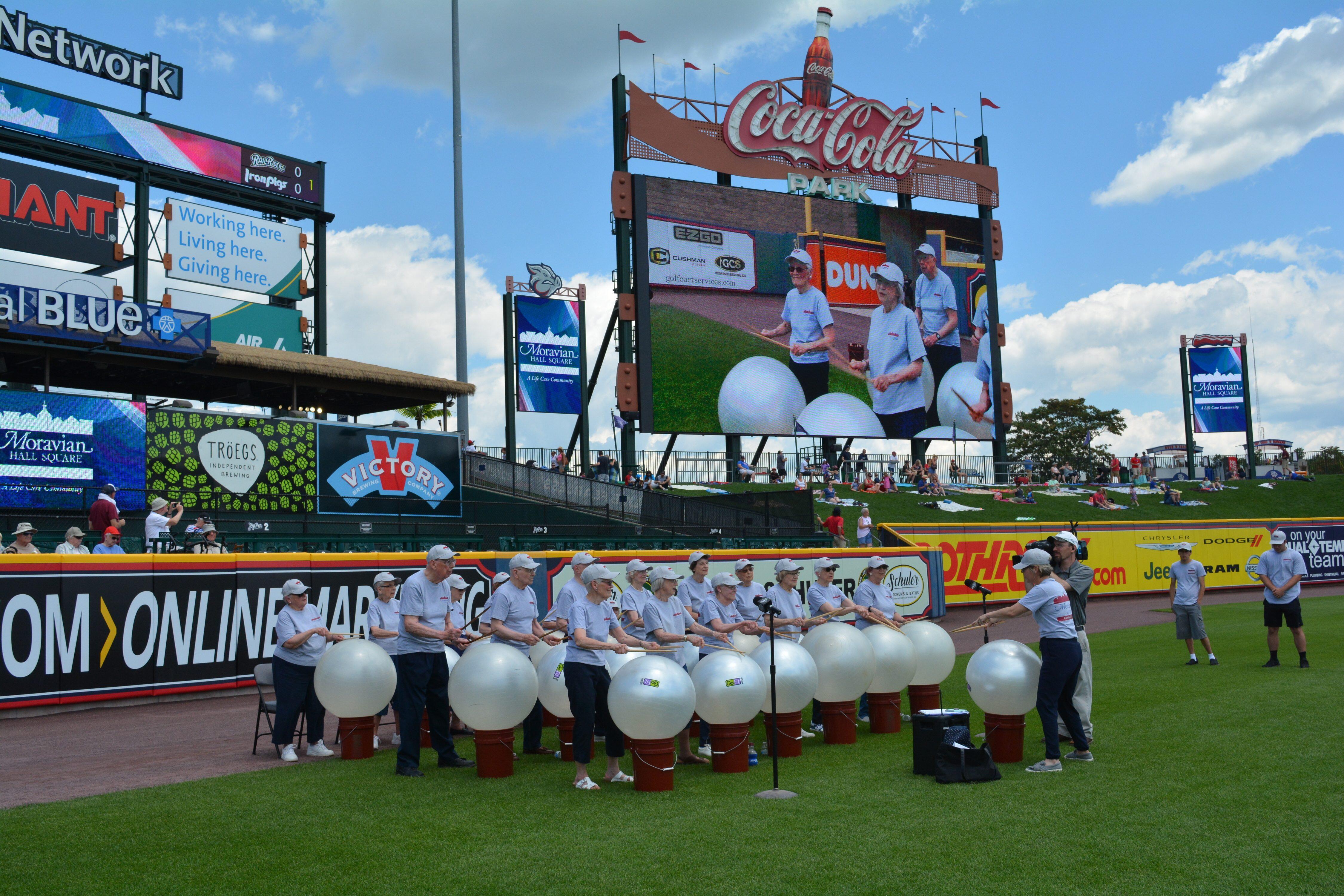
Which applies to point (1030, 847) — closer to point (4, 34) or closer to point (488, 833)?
point (488, 833)

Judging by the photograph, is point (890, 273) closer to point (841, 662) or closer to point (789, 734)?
point (841, 662)

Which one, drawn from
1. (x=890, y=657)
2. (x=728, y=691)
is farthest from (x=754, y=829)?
(x=890, y=657)

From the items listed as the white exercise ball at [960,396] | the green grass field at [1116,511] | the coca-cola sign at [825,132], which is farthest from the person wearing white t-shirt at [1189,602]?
the coca-cola sign at [825,132]

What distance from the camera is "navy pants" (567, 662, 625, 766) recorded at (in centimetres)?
882

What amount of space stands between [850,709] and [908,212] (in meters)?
33.9

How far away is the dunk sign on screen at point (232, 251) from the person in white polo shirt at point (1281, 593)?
2976 centimetres

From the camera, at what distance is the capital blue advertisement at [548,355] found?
3669 centimetres

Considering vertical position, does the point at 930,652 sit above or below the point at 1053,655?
below

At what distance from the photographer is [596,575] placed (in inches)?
356

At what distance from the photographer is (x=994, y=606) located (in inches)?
1123

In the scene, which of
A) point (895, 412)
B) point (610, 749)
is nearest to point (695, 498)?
point (895, 412)

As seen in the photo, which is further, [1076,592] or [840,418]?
[840,418]

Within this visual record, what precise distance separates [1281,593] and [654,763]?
35.0 ft

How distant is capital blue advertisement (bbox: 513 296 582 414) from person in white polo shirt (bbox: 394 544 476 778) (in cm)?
2698
